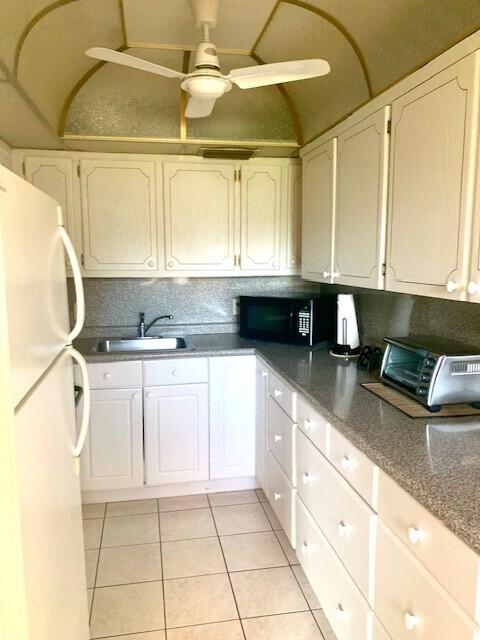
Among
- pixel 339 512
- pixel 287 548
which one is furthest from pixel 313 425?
pixel 287 548

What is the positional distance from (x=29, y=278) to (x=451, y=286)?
123 cm

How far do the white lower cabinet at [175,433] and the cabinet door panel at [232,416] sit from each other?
63 mm

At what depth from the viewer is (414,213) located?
172 centimetres

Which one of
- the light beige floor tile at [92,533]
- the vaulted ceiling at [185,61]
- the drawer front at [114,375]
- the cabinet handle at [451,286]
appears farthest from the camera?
the drawer front at [114,375]

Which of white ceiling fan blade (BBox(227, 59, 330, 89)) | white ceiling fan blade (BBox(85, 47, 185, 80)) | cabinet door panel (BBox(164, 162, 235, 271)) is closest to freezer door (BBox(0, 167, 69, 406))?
white ceiling fan blade (BBox(85, 47, 185, 80))

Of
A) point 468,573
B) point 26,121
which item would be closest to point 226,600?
point 468,573

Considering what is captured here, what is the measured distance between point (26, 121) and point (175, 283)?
A: 1.35 m

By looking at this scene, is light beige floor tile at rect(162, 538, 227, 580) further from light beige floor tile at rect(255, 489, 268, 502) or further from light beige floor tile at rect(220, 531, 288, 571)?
light beige floor tile at rect(255, 489, 268, 502)

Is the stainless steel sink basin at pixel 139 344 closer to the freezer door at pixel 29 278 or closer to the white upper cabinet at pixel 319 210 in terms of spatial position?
the white upper cabinet at pixel 319 210

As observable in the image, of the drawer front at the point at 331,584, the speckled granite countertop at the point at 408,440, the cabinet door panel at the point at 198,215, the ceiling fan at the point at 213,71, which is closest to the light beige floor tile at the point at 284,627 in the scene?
the drawer front at the point at 331,584

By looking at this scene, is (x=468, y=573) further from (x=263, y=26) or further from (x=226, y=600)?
(x=263, y=26)

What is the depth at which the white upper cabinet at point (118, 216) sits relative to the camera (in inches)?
113

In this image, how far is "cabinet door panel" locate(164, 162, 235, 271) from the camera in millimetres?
2971

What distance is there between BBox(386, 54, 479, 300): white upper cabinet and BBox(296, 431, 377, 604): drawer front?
728 mm
